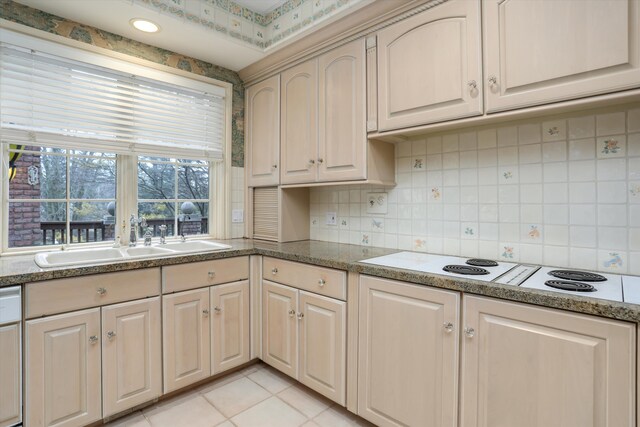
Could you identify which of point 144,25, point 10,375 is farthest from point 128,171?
point 10,375

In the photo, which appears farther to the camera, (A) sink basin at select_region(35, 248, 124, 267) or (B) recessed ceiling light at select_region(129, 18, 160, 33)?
(B) recessed ceiling light at select_region(129, 18, 160, 33)

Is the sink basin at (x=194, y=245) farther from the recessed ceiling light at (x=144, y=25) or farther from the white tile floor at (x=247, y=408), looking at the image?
the recessed ceiling light at (x=144, y=25)

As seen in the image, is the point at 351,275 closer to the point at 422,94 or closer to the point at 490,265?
the point at 490,265

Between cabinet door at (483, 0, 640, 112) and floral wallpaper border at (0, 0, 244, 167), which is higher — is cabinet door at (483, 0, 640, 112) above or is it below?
below

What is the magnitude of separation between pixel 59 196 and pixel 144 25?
3.88 feet

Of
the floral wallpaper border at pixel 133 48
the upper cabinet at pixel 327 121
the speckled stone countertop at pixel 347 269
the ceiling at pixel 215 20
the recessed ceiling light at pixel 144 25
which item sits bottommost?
the speckled stone countertop at pixel 347 269

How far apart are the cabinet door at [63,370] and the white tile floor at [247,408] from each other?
0.79ft

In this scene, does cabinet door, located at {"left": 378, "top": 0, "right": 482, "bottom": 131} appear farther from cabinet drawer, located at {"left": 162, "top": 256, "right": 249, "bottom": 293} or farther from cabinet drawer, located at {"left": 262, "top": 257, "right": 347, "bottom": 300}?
cabinet drawer, located at {"left": 162, "top": 256, "right": 249, "bottom": 293}

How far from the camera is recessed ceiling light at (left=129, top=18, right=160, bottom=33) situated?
6.41 ft

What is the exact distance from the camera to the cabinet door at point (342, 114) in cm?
194

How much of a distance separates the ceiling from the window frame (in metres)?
0.15

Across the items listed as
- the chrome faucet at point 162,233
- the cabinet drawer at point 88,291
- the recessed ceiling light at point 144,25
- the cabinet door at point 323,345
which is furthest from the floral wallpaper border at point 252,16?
the cabinet door at point 323,345

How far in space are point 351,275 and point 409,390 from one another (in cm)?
58

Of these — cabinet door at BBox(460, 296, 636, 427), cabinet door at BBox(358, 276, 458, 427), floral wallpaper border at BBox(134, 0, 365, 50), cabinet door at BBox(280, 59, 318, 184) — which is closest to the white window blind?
floral wallpaper border at BBox(134, 0, 365, 50)
